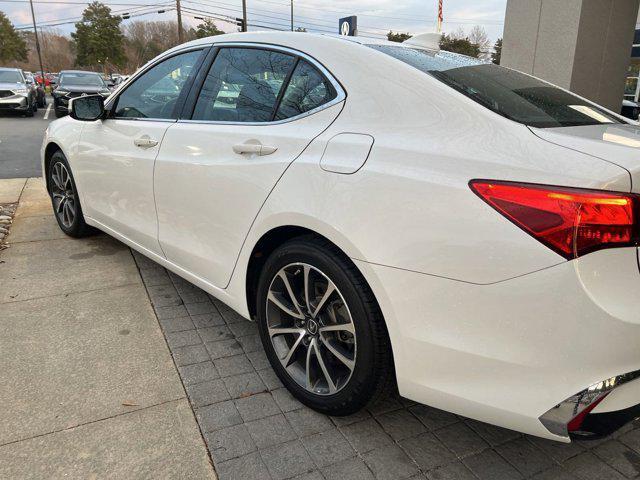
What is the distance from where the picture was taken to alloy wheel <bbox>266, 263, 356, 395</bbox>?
225cm

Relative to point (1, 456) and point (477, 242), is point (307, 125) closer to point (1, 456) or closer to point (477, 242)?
point (477, 242)

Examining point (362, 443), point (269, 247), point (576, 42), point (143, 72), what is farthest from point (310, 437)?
point (576, 42)

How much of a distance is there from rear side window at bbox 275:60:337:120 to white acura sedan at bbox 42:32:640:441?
0.03 feet

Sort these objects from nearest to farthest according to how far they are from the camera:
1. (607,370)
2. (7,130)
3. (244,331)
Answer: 1. (607,370)
2. (244,331)
3. (7,130)

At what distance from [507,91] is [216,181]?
4.66 ft

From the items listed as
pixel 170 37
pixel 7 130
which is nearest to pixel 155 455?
pixel 7 130

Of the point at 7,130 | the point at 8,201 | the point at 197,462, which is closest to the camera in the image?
the point at 197,462

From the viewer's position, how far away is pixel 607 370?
5.29 feet

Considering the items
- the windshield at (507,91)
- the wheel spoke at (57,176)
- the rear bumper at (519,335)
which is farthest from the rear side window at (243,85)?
the wheel spoke at (57,176)

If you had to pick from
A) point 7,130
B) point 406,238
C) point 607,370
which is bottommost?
point 7,130

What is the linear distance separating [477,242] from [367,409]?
109cm

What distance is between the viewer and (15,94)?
18.1 metres

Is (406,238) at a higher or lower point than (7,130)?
higher

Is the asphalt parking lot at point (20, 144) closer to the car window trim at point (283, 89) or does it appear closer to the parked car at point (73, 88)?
the parked car at point (73, 88)
